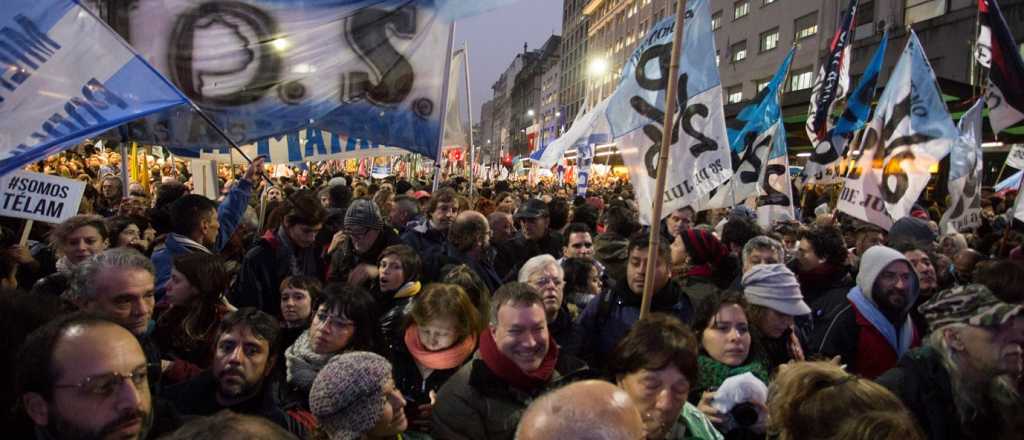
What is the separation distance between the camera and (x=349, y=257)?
16.5 ft

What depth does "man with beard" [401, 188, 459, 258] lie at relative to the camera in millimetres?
5562

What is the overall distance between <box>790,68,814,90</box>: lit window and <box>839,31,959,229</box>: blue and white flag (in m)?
29.5

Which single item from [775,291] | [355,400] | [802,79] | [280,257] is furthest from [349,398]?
[802,79]

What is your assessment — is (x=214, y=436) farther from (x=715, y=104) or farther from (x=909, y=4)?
(x=909, y=4)

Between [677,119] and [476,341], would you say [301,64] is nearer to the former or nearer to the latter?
[476,341]

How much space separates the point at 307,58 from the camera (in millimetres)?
4824

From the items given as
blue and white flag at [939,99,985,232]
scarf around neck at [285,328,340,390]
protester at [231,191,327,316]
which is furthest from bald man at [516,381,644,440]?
blue and white flag at [939,99,985,232]

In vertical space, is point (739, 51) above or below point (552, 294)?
above

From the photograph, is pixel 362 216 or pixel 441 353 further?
pixel 362 216

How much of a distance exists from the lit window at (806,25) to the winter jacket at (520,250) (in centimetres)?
3339

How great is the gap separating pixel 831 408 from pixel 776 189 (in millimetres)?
7560

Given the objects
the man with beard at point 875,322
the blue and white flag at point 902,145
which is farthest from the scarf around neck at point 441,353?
the blue and white flag at point 902,145

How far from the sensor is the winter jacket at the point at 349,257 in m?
4.92

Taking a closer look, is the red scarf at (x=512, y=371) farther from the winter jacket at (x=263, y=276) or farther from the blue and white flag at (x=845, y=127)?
the blue and white flag at (x=845, y=127)
